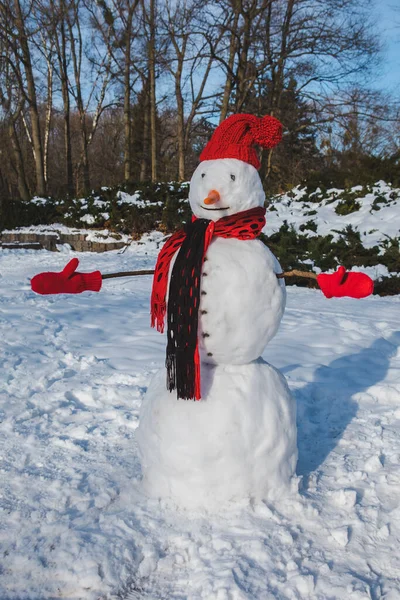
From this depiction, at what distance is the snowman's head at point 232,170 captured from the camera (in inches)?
87.4

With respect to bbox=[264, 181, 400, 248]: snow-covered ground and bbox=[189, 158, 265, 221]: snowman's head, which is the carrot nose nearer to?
bbox=[189, 158, 265, 221]: snowman's head

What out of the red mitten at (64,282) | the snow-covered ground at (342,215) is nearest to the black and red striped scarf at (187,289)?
the red mitten at (64,282)

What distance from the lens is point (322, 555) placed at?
197 centimetres

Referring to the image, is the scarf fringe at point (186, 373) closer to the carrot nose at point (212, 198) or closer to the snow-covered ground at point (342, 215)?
the carrot nose at point (212, 198)

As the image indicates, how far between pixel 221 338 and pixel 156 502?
816 mm

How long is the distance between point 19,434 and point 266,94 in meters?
20.1

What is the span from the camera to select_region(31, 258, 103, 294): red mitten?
218 cm

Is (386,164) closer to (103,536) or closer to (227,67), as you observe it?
(227,67)

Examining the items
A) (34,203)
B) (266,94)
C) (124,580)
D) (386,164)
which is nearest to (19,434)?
(124,580)

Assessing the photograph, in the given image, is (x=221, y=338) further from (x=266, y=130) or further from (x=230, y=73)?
(x=230, y=73)

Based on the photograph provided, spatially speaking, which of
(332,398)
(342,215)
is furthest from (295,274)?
(342,215)

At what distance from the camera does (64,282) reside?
2223 millimetres

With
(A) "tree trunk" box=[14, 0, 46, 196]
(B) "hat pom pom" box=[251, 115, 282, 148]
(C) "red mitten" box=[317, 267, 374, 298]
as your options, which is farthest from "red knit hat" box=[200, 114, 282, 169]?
(A) "tree trunk" box=[14, 0, 46, 196]

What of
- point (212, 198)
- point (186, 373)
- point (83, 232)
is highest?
point (212, 198)
